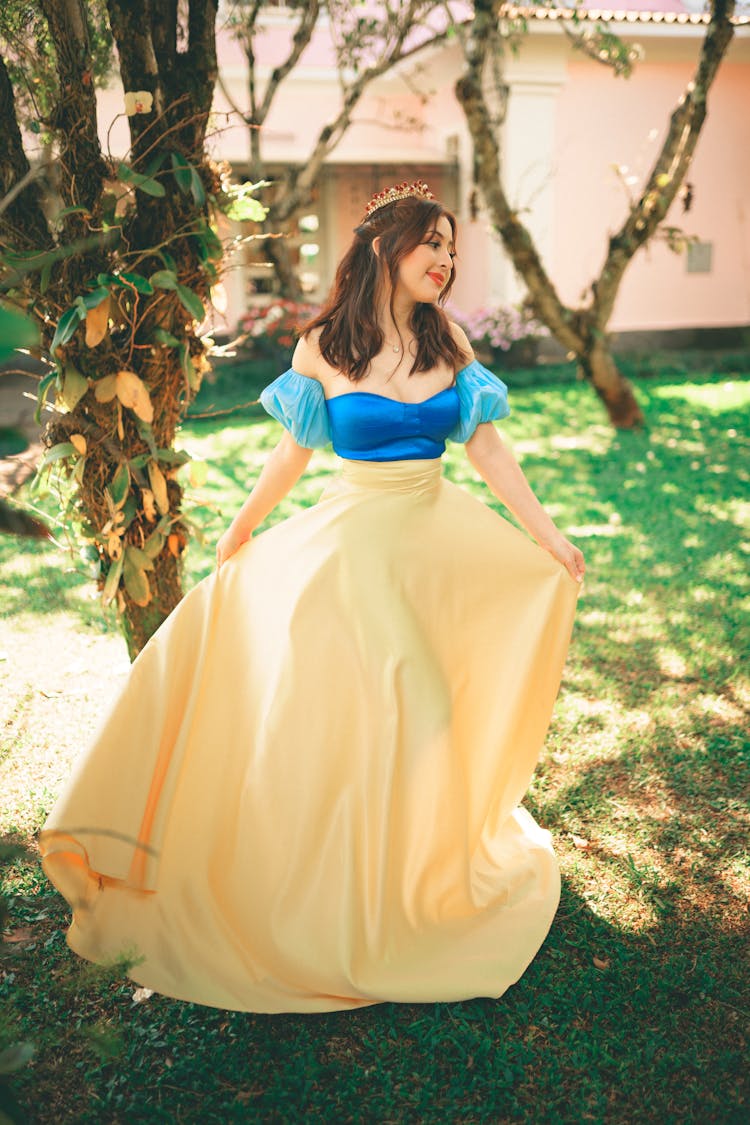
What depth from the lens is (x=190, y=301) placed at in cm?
300

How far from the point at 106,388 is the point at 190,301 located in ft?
1.28

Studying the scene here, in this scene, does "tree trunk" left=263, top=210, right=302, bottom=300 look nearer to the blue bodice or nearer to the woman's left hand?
the blue bodice

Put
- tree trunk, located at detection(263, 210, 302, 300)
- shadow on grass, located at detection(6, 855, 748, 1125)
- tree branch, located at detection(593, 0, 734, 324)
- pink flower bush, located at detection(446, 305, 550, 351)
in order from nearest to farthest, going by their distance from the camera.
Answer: shadow on grass, located at detection(6, 855, 748, 1125), tree branch, located at detection(593, 0, 734, 324), tree trunk, located at detection(263, 210, 302, 300), pink flower bush, located at detection(446, 305, 550, 351)

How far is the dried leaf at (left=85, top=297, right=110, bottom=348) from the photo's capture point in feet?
9.29

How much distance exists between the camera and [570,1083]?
2.18 m

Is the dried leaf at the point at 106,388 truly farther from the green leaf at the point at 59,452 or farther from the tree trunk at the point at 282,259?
the tree trunk at the point at 282,259

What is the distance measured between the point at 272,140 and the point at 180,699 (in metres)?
13.7

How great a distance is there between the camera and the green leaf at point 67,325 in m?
2.79

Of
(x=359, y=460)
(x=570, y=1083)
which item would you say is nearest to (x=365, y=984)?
(x=570, y=1083)

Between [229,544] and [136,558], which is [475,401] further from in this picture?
[136,558]

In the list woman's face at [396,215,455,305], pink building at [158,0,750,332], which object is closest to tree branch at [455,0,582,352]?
pink building at [158,0,750,332]

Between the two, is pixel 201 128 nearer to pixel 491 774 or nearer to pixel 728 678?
pixel 491 774

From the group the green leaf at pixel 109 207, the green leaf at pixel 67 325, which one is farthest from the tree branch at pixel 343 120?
the green leaf at pixel 67 325

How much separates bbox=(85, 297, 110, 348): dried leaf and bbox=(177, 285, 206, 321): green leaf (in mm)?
232
